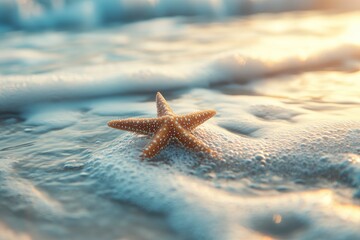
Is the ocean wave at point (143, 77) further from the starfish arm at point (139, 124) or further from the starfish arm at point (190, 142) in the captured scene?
the starfish arm at point (190, 142)

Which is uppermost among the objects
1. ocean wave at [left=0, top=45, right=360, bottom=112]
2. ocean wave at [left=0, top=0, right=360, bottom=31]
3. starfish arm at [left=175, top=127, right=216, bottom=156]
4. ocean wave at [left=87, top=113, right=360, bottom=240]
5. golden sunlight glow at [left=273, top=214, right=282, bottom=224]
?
ocean wave at [left=0, top=0, right=360, bottom=31]

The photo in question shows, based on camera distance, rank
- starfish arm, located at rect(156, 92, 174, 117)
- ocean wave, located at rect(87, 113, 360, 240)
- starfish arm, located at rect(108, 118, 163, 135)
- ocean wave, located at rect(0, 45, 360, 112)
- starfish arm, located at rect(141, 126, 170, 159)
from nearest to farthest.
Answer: ocean wave, located at rect(87, 113, 360, 240), starfish arm, located at rect(141, 126, 170, 159), starfish arm, located at rect(108, 118, 163, 135), starfish arm, located at rect(156, 92, 174, 117), ocean wave, located at rect(0, 45, 360, 112)

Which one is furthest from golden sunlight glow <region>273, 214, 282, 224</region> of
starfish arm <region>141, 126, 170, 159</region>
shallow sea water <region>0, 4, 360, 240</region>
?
starfish arm <region>141, 126, 170, 159</region>

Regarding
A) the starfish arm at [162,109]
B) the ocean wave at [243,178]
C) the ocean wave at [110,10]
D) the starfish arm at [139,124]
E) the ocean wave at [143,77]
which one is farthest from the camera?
the ocean wave at [110,10]

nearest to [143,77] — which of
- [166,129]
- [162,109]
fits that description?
[162,109]

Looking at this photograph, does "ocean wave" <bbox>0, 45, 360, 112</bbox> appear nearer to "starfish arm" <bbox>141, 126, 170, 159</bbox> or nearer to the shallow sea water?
the shallow sea water

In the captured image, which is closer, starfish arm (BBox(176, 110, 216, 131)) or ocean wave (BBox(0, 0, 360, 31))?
starfish arm (BBox(176, 110, 216, 131))

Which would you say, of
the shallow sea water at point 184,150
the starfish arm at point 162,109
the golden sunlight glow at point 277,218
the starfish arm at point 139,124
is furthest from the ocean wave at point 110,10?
the golden sunlight glow at point 277,218

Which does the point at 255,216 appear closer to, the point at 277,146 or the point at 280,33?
the point at 277,146
